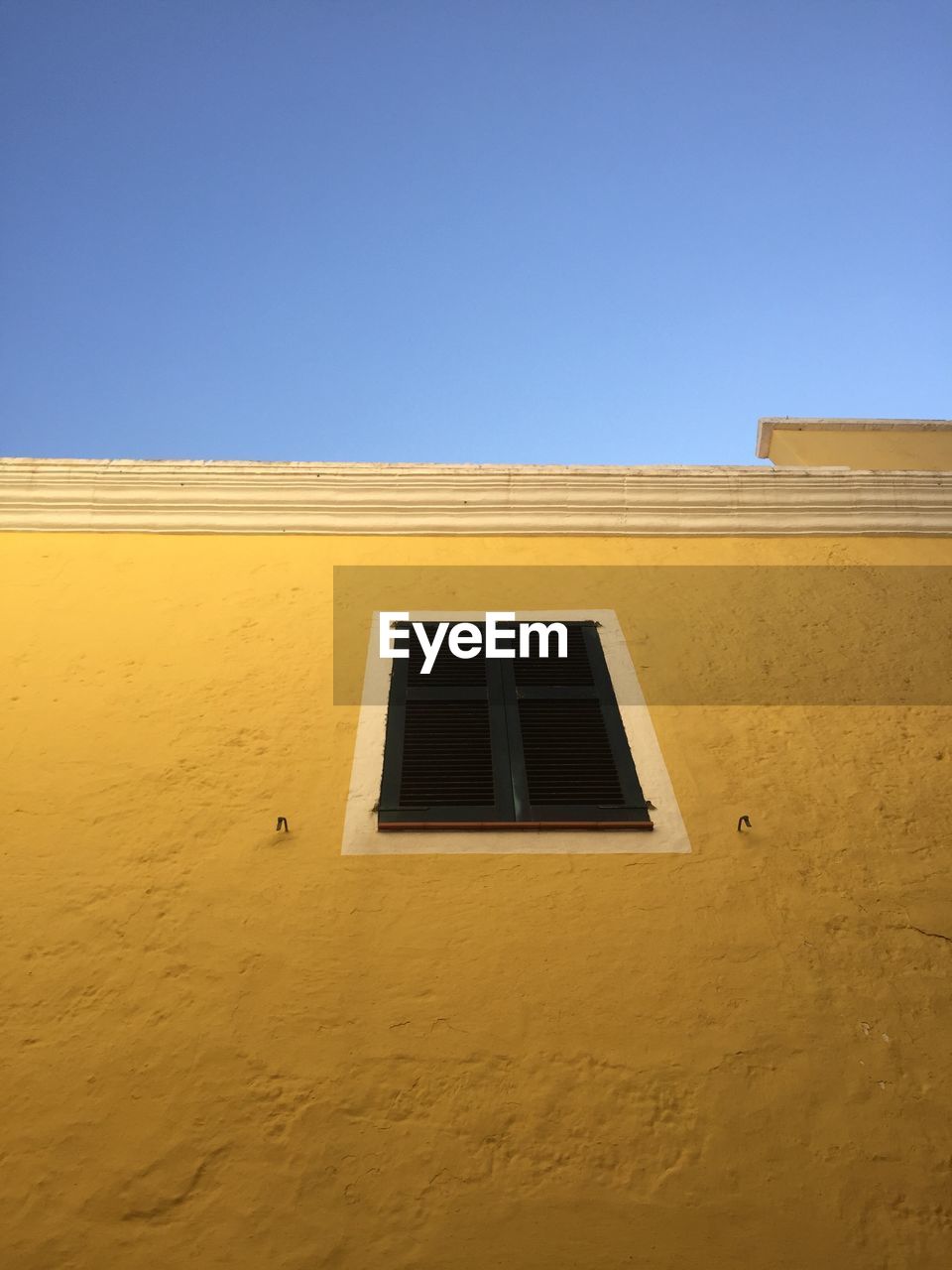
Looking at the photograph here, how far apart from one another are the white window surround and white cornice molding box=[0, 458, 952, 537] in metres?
1.33

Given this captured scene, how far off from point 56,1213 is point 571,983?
153 centimetres

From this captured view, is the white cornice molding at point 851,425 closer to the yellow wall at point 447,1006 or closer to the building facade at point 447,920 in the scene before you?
the building facade at point 447,920

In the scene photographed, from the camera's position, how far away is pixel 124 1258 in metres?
2.27

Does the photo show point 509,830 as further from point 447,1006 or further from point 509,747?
point 447,1006

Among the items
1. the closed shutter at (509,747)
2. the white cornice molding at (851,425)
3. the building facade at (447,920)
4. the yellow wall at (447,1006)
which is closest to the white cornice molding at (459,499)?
the building facade at (447,920)

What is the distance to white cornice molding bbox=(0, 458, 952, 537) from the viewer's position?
5180mm

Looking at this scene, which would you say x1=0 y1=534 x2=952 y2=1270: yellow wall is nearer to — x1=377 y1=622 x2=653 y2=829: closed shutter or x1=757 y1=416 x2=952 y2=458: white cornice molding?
x1=377 y1=622 x2=653 y2=829: closed shutter

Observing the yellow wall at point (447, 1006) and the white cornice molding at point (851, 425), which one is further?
the white cornice molding at point (851, 425)

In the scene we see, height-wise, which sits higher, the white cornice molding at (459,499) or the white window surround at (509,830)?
the white cornice molding at (459,499)

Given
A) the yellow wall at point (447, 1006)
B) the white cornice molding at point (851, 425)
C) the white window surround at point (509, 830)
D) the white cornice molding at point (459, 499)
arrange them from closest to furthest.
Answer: the yellow wall at point (447, 1006) < the white window surround at point (509, 830) < the white cornice molding at point (459, 499) < the white cornice molding at point (851, 425)

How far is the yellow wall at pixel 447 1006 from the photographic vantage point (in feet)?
7.79

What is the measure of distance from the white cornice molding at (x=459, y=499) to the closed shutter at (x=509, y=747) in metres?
1.07

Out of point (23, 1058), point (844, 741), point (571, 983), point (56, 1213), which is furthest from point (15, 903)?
point (844, 741)

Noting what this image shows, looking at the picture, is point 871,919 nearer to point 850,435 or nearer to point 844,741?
point 844,741
